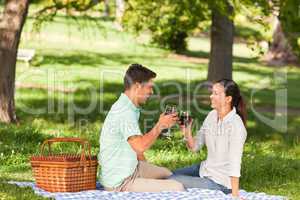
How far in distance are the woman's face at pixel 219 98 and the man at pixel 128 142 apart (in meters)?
0.68

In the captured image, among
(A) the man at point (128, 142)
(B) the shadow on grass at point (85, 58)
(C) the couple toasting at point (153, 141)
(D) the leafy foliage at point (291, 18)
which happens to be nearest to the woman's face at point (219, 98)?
(C) the couple toasting at point (153, 141)

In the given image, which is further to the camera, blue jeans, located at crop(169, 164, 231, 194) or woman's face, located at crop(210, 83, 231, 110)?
blue jeans, located at crop(169, 164, 231, 194)

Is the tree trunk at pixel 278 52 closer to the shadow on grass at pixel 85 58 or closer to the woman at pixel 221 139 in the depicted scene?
the shadow on grass at pixel 85 58

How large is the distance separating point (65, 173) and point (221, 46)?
46.2 feet

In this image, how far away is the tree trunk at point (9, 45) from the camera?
15812 mm

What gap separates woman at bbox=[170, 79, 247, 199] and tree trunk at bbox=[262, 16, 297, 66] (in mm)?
32228

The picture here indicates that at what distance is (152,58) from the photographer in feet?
121

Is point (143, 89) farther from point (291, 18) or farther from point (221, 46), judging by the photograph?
point (221, 46)

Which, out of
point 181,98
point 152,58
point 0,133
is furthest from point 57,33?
point 0,133

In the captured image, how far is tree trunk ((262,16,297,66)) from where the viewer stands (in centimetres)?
4131

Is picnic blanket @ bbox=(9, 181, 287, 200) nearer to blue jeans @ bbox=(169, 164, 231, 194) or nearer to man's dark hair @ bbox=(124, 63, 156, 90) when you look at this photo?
blue jeans @ bbox=(169, 164, 231, 194)

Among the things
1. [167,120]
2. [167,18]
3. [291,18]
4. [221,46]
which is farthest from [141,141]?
[167,18]

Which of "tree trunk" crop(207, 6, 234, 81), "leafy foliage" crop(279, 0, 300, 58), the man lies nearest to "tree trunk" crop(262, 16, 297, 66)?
"tree trunk" crop(207, 6, 234, 81)

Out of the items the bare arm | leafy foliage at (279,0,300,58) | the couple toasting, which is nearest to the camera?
the bare arm
